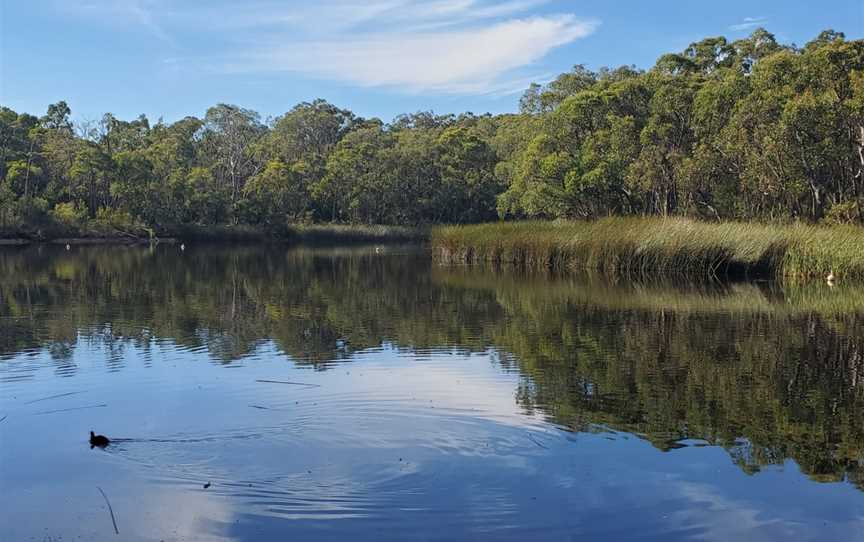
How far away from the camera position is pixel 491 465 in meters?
7.11

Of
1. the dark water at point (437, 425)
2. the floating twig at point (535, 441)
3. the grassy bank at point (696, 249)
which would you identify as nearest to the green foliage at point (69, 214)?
the grassy bank at point (696, 249)

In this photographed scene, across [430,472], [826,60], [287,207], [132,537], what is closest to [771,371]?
[430,472]

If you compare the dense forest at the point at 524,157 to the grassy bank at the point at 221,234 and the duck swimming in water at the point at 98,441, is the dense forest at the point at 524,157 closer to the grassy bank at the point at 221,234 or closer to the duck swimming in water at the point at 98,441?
the grassy bank at the point at 221,234

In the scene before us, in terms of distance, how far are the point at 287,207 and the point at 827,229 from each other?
48.8 metres

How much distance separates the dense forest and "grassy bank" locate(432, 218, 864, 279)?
6301 mm

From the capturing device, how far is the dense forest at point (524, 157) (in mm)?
32438

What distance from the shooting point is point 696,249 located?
26734 millimetres

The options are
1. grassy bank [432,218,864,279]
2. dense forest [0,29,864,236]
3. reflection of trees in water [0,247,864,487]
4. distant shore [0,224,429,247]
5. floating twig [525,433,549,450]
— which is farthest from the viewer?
distant shore [0,224,429,247]

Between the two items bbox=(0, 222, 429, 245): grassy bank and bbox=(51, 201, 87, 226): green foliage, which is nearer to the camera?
bbox=(0, 222, 429, 245): grassy bank

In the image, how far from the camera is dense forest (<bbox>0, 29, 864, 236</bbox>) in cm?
3244

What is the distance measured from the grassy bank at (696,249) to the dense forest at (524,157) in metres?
6.30

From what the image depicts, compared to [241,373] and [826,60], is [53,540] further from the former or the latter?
[826,60]

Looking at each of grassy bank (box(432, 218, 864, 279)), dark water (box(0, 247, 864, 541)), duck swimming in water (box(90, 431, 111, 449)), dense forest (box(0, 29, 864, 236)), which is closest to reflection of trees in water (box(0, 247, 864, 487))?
dark water (box(0, 247, 864, 541))

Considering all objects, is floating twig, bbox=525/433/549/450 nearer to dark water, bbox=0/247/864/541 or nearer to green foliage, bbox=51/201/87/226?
dark water, bbox=0/247/864/541
